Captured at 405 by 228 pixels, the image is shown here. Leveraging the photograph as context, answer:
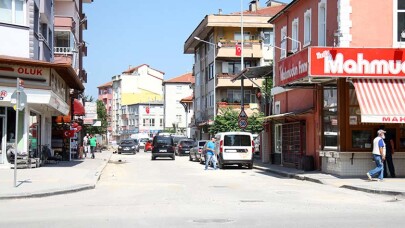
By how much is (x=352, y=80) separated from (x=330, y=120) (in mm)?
2787

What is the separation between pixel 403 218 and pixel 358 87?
421 inches

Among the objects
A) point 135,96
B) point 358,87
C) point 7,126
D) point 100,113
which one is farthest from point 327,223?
point 135,96

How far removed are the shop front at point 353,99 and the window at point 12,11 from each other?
1281 centimetres

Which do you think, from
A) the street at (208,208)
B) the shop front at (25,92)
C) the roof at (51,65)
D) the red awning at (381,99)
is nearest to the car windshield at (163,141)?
the roof at (51,65)

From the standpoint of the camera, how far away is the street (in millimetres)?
11258

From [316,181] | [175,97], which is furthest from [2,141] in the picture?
[175,97]

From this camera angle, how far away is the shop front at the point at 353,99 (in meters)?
21.6

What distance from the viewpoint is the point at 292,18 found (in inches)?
1240

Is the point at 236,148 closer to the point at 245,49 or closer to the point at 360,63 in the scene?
the point at 360,63

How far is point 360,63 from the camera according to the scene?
2200 cm

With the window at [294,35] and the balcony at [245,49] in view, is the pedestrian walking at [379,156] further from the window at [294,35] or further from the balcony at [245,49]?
the balcony at [245,49]

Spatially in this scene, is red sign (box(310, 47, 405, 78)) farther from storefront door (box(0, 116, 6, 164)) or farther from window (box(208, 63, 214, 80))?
window (box(208, 63, 214, 80))

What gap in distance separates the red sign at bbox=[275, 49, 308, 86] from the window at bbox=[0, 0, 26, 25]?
1259 centimetres

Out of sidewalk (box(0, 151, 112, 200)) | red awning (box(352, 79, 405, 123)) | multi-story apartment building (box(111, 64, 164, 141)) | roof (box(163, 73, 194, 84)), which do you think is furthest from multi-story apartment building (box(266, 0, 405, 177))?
multi-story apartment building (box(111, 64, 164, 141))
